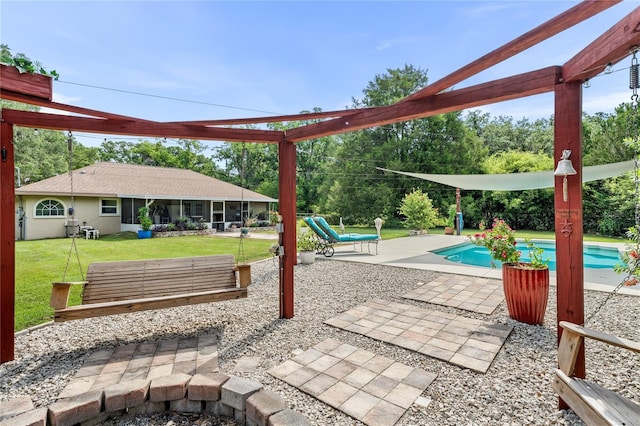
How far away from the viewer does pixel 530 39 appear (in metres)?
1.91

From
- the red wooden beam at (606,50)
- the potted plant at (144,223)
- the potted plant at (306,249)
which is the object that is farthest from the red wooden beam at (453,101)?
the potted plant at (144,223)

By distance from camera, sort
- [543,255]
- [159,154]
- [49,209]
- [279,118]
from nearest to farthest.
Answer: [279,118] → [543,255] → [49,209] → [159,154]

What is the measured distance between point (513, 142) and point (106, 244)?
33.6m

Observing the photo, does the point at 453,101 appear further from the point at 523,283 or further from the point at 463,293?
the point at 463,293

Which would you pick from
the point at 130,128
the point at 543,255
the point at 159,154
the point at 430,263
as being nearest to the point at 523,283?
the point at 430,263

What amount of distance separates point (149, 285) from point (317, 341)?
2048 mm

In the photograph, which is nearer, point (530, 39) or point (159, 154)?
point (530, 39)

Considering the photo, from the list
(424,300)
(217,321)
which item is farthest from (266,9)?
(424,300)

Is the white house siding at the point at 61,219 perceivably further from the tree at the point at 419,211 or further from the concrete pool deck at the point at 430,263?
the tree at the point at 419,211

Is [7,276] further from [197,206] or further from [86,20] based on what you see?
[197,206]

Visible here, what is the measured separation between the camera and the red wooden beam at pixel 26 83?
2426 mm

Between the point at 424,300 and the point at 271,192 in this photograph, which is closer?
the point at 424,300

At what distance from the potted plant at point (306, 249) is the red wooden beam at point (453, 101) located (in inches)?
182

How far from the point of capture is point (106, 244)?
456 inches
